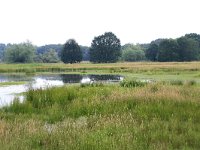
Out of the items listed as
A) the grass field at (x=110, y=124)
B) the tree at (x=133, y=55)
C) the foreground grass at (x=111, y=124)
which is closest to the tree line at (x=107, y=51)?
the tree at (x=133, y=55)

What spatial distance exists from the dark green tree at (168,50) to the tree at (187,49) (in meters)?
1.63

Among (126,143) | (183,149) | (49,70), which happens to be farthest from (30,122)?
(49,70)

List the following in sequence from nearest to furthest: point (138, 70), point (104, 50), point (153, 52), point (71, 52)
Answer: point (138, 70) < point (71, 52) < point (104, 50) < point (153, 52)

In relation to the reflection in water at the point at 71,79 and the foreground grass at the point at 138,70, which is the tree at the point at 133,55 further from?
the reflection in water at the point at 71,79

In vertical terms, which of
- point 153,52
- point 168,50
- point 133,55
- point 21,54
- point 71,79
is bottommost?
point 71,79

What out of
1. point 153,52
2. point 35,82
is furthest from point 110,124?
→ point 153,52

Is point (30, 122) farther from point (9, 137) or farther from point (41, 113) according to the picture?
point (41, 113)

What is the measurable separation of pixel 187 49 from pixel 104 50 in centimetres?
2784

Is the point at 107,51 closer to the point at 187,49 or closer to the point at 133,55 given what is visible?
the point at 187,49

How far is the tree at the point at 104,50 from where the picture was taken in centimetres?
12875

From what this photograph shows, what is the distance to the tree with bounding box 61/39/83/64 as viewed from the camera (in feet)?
401

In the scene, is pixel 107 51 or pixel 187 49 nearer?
pixel 187 49

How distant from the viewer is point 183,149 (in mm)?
8734

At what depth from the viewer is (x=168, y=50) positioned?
115688mm
